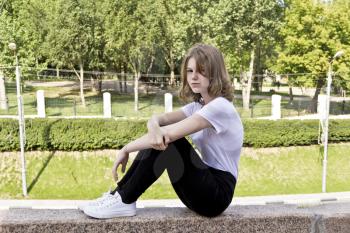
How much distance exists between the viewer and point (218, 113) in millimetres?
3123

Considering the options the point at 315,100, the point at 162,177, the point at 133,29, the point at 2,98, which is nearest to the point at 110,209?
the point at 162,177

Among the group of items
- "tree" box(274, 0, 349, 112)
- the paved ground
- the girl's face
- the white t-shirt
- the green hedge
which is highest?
"tree" box(274, 0, 349, 112)

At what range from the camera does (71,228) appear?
10.4 ft

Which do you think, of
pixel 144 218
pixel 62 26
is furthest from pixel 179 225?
pixel 62 26

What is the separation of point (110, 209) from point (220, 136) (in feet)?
3.55

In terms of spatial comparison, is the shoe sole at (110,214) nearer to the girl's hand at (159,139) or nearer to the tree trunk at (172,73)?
the girl's hand at (159,139)

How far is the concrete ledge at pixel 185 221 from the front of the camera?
3166 millimetres

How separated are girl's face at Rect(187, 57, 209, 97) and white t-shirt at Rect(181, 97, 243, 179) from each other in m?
0.22

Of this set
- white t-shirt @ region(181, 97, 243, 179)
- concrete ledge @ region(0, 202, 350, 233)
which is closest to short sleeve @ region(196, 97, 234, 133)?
white t-shirt @ region(181, 97, 243, 179)

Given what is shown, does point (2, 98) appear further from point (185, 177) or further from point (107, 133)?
point (185, 177)

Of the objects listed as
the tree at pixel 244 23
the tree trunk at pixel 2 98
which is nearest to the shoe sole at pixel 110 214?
the tree trunk at pixel 2 98

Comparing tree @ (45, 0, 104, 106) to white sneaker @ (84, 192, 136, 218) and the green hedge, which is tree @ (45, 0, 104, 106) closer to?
the green hedge

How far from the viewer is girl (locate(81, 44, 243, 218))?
311cm

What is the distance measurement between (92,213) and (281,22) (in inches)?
1093
